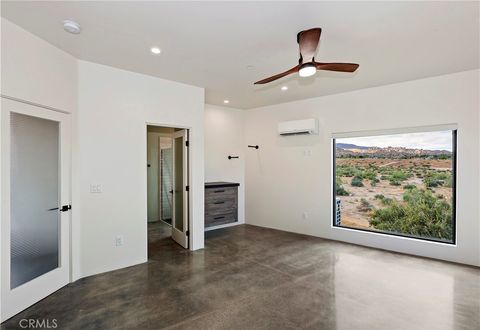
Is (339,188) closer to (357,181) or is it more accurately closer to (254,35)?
(357,181)

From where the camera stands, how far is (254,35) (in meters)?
2.59

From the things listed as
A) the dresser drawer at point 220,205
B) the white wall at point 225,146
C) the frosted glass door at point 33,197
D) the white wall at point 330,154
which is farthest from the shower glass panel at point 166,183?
the frosted glass door at point 33,197

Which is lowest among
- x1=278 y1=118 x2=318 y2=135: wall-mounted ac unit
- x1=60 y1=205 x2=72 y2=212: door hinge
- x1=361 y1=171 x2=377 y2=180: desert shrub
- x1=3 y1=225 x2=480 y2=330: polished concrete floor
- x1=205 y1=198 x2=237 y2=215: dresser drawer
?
x1=3 y1=225 x2=480 y2=330: polished concrete floor

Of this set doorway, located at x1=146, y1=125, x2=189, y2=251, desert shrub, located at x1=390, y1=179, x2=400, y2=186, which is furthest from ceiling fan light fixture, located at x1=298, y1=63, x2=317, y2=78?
desert shrub, located at x1=390, y1=179, x2=400, y2=186

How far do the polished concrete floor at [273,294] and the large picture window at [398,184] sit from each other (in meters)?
0.60

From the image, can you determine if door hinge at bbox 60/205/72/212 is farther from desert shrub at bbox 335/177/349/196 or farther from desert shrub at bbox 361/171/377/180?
desert shrub at bbox 361/171/377/180

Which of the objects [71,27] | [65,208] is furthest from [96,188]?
[71,27]

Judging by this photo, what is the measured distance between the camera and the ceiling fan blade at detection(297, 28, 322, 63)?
2.14 meters

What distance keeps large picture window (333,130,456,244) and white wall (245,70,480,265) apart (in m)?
0.18

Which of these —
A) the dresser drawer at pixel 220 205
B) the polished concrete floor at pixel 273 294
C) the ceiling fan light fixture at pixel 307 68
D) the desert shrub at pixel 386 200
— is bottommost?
the polished concrete floor at pixel 273 294

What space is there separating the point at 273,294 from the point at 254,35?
2.81m

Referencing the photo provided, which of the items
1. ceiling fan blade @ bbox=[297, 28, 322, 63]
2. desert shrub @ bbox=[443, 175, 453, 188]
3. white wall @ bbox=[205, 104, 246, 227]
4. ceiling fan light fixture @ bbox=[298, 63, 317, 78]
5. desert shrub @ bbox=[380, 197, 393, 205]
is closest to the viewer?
ceiling fan blade @ bbox=[297, 28, 322, 63]

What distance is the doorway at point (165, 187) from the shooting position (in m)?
4.58

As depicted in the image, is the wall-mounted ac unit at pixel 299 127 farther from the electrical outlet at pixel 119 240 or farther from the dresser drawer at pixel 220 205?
the electrical outlet at pixel 119 240
